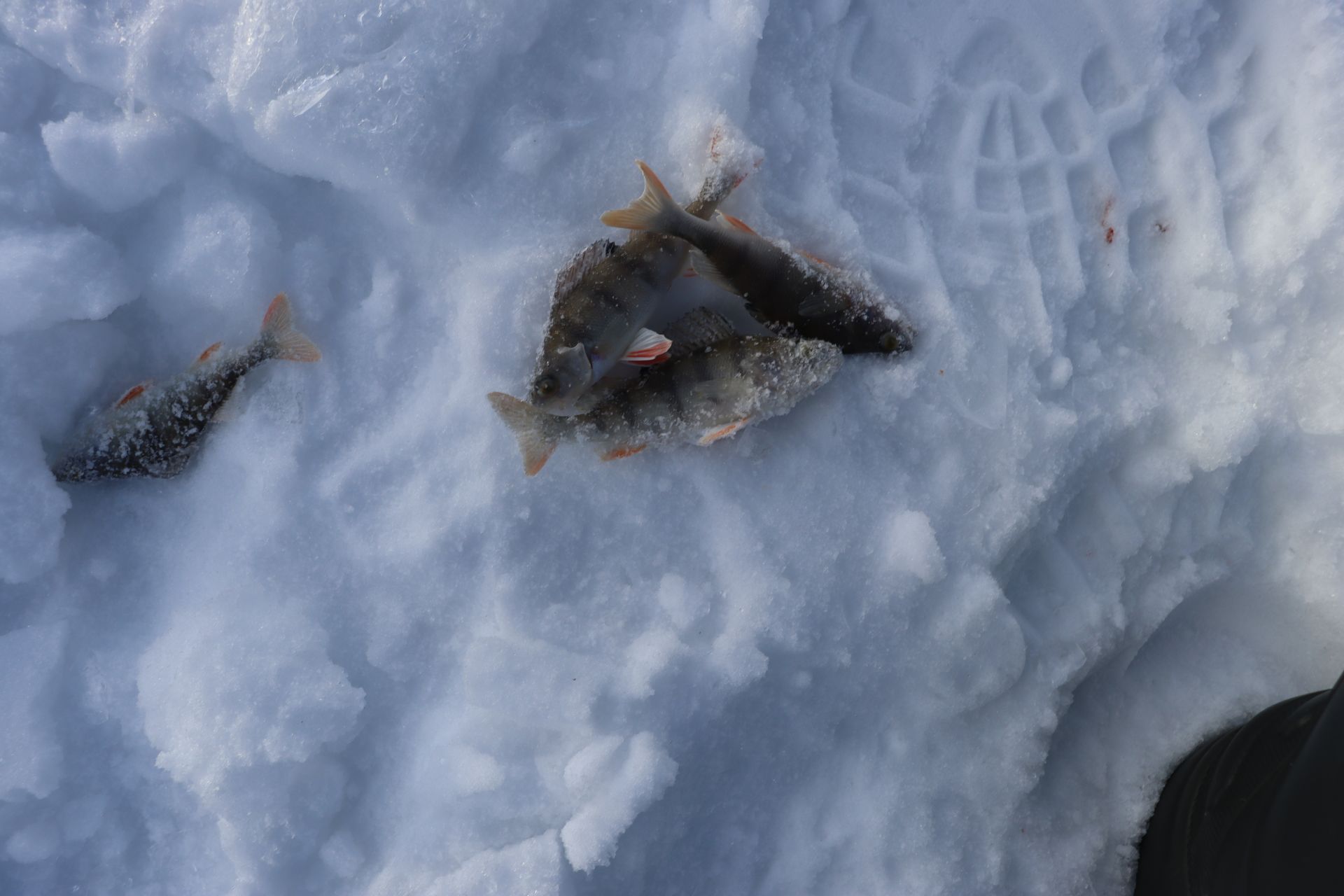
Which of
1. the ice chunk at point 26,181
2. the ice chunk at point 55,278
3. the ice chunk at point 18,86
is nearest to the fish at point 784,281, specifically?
the ice chunk at point 55,278

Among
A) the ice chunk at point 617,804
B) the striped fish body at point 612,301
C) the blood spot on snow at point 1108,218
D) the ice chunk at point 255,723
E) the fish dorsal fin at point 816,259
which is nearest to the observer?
the ice chunk at point 617,804

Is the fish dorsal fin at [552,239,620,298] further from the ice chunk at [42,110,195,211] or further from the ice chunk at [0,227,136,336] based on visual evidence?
the ice chunk at [0,227,136,336]

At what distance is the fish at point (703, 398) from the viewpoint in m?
2.62

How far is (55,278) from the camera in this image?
8.56 ft

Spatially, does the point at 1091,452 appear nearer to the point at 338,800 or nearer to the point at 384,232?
the point at 384,232

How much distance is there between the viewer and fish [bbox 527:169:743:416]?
2.55m

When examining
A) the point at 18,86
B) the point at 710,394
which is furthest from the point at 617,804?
the point at 18,86

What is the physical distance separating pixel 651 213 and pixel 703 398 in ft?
1.99

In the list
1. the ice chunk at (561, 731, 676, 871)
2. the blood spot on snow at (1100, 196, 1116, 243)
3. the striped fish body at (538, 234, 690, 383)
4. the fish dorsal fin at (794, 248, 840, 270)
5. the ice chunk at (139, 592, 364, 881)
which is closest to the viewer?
the ice chunk at (561, 731, 676, 871)

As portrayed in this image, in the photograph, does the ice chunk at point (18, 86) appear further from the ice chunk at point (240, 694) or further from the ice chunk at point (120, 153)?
the ice chunk at point (240, 694)

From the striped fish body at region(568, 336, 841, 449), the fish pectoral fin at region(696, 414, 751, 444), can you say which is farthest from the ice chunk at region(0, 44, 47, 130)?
the fish pectoral fin at region(696, 414, 751, 444)

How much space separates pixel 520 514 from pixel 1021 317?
1.80 metres

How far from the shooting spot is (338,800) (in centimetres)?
258

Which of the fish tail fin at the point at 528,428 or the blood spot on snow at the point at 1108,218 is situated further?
the blood spot on snow at the point at 1108,218
